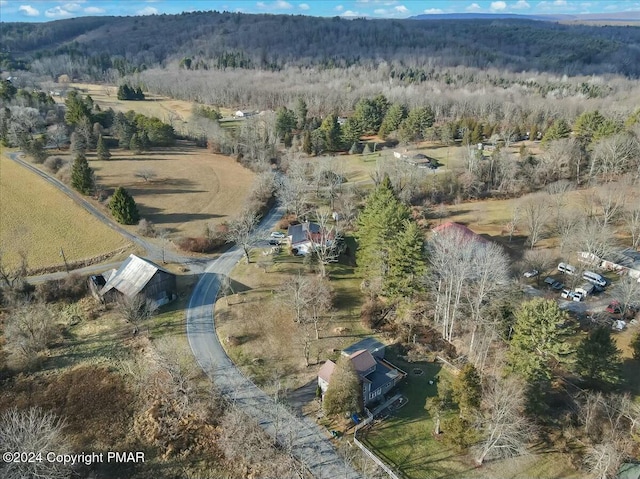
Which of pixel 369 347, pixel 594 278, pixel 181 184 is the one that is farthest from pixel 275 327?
pixel 181 184

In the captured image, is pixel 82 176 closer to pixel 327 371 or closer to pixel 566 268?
pixel 327 371

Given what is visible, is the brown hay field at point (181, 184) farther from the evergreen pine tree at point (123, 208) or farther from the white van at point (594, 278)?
the white van at point (594, 278)

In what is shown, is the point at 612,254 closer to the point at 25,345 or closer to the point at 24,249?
the point at 25,345

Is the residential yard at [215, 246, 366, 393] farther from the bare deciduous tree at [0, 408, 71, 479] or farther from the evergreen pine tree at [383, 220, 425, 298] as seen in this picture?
the bare deciduous tree at [0, 408, 71, 479]

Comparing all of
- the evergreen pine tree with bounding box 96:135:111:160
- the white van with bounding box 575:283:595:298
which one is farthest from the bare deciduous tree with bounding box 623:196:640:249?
the evergreen pine tree with bounding box 96:135:111:160

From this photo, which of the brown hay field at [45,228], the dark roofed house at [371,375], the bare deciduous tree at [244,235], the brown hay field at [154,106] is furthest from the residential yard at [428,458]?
the brown hay field at [154,106]
